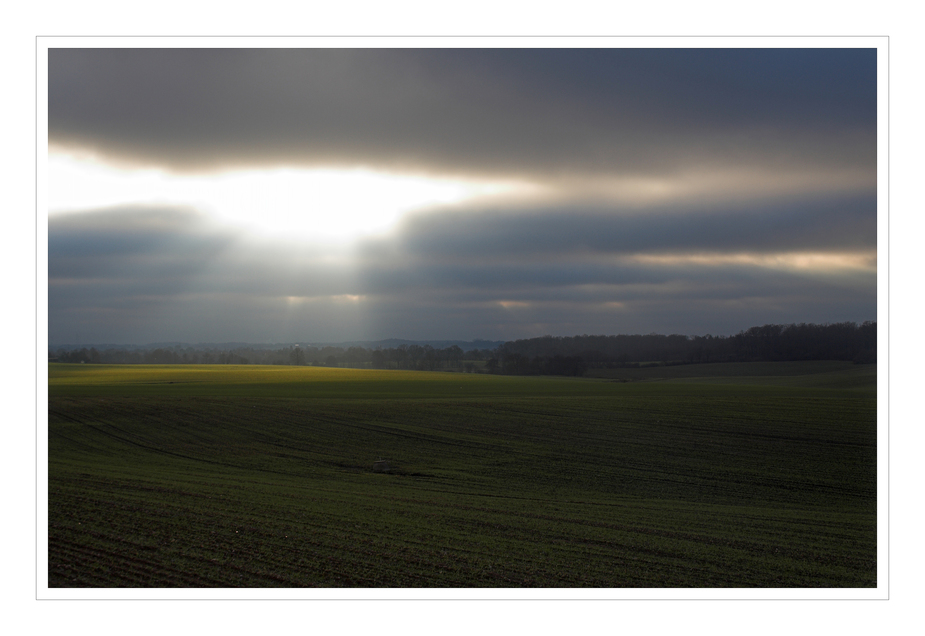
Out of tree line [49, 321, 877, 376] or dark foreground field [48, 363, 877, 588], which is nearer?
dark foreground field [48, 363, 877, 588]

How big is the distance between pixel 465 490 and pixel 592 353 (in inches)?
1606

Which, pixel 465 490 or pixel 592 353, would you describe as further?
pixel 592 353

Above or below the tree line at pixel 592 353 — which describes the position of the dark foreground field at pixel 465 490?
below

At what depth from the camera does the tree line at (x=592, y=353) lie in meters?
43.4

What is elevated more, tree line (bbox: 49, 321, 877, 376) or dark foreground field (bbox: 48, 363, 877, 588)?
tree line (bbox: 49, 321, 877, 376)

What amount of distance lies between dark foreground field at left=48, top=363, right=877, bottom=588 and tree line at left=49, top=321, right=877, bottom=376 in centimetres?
466

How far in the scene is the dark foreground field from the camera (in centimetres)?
1048

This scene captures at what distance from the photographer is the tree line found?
142 ft

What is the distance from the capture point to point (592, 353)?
5662 centimetres

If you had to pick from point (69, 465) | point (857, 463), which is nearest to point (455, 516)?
point (69, 465)

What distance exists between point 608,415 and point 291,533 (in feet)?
78.1

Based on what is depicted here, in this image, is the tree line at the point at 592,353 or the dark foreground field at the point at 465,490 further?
the tree line at the point at 592,353

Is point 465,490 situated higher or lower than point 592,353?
lower

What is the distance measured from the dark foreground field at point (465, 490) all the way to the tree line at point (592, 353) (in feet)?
15.3
